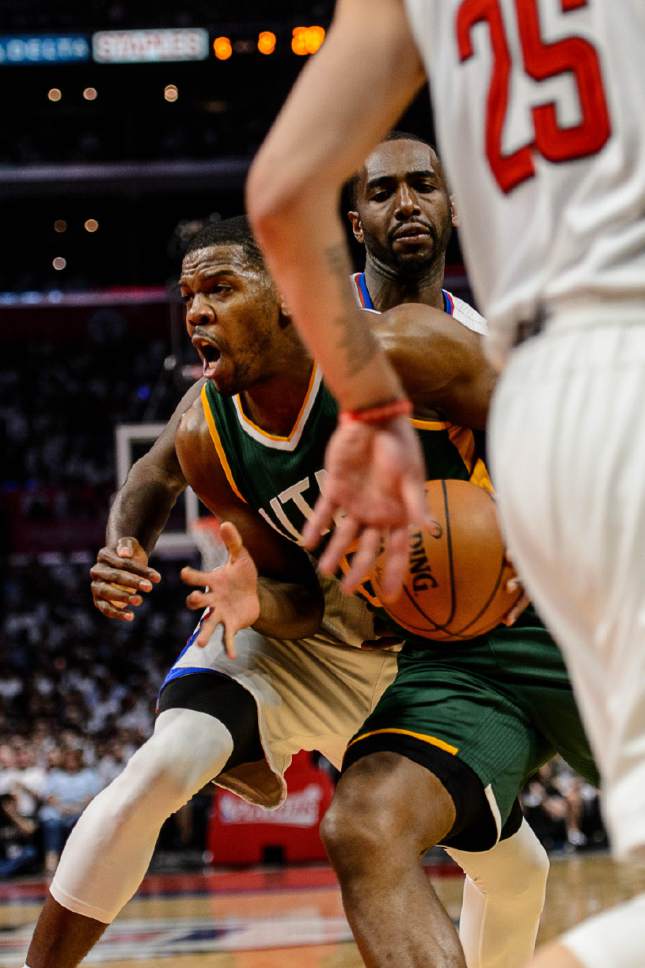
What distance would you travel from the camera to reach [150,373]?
75.4 feet

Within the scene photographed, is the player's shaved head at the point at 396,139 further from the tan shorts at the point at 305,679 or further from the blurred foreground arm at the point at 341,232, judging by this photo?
the blurred foreground arm at the point at 341,232

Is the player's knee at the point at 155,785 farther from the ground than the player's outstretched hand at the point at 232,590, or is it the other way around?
the player's outstretched hand at the point at 232,590

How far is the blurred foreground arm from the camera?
1.80 metres

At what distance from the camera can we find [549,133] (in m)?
1.70

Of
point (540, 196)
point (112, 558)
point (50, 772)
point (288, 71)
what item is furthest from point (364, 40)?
point (288, 71)

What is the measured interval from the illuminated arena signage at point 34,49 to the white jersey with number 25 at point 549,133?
23238 mm

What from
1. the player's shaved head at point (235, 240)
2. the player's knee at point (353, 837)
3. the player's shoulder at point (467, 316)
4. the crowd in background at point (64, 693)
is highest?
the player's shaved head at point (235, 240)

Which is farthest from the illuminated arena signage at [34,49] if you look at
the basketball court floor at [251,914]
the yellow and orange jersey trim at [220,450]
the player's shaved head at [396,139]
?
the yellow and orange jersey trim at [220,450]

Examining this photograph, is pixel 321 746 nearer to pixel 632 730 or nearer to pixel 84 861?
pixel 84 861

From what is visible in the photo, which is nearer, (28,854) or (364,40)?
(364,40)

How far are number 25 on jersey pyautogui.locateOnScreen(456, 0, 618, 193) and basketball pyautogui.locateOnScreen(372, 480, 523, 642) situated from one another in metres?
1.63

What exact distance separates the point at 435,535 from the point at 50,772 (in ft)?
33.3

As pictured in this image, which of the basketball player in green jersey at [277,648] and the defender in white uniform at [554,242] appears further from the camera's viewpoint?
the basketball player in green jersey at [277,648]

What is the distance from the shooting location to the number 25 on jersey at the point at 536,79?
1684 millimetres
